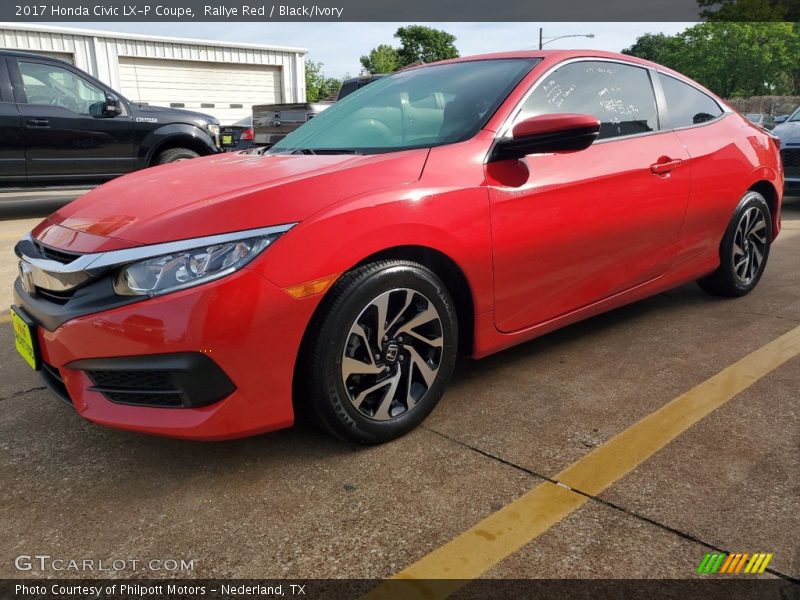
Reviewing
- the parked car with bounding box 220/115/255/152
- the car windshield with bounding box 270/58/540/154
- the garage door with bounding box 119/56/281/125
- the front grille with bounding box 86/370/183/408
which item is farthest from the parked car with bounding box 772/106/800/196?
the garage door with bounding box 119/56/281/125

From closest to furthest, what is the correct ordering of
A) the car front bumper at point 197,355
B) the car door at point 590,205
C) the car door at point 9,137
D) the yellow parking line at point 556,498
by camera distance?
the yellow parking line at point 556,498, the car front bumper at point 197,355, the car door at point 590,205, the car door at point 9,137

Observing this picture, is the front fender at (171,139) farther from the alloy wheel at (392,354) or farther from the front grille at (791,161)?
the front grille at (791,161)

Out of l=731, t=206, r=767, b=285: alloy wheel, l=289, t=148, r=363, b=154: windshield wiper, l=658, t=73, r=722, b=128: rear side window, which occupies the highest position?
l=658, t=73, r=722, b=128: rear side window

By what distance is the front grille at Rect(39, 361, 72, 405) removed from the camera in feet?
7.15

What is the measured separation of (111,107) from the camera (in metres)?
8.11

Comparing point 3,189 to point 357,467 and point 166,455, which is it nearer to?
point 166,455

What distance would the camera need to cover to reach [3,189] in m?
7.80

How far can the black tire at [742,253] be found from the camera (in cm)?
389

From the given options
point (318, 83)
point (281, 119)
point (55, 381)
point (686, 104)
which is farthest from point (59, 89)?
point (318, 83)

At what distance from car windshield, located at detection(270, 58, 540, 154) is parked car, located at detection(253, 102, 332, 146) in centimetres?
743

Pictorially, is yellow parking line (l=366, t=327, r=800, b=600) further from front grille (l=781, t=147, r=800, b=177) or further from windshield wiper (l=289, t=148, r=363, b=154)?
front grille (l=781, t=147, r=800, b=177)

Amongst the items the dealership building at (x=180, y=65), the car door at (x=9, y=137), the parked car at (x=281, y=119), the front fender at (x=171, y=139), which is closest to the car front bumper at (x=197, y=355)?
the car door at (x=9, y=137)

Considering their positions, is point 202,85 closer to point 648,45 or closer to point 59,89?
point 59,89

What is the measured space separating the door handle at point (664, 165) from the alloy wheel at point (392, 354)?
1534mm
